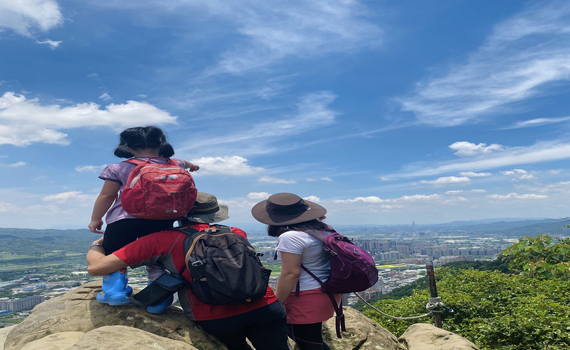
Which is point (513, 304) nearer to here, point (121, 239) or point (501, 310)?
point (501, 310)

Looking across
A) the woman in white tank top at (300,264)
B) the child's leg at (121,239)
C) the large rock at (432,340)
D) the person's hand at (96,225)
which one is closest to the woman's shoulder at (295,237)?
the woman in white tank top at (300,264)

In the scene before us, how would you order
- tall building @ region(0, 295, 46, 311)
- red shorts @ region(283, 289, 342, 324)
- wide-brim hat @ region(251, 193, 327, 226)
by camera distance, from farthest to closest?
1. tall building @ region(0, 295, 46, 311)
2. wide-brim hat @ region(251, 193, 327, 226)
3. red shorts @ region(283, 289, 342, 324)

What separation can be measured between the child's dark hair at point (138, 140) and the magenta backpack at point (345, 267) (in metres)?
1.87

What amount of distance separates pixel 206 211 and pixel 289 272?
3.50 ft

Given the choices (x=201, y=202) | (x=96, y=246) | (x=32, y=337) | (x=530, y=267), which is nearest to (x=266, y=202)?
(x=201, y=202)

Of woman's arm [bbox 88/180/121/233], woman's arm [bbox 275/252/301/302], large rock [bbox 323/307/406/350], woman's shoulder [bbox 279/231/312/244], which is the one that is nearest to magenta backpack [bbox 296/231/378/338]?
woman's shoulder [bbox 279/231/312/244]

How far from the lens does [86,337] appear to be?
2.87m

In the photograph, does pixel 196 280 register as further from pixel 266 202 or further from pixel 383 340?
pixel 383 340

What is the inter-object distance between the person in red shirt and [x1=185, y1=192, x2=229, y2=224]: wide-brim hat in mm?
280

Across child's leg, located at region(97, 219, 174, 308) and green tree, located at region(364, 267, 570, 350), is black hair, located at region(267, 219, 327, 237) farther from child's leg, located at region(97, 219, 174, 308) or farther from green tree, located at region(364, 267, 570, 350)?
green tree, located at region(364, 267, 570, 350)

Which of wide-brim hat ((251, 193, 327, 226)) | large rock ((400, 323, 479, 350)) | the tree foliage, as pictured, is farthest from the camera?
the tree foliage

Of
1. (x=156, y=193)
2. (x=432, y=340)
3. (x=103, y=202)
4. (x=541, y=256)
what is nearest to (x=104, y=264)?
A: (x=103, y=202)

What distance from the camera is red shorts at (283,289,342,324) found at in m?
3.91

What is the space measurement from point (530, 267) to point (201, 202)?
9.82 metres
